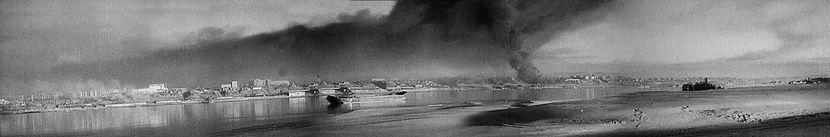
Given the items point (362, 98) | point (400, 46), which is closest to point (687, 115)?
point (400, 46)

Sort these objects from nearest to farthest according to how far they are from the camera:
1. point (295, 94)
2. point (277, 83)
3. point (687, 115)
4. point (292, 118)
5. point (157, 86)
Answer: point (687, 115) → point (157, 86) → point (295, 94) → point (277, 83) → point (292, 118)

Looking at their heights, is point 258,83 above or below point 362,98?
above

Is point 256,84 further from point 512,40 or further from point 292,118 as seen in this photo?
point 512,40

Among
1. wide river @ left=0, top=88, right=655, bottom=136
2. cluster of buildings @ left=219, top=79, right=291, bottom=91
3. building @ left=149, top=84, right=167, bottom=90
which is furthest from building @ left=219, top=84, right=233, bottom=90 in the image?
building @ left=149, top=84, right=167, bottom=90

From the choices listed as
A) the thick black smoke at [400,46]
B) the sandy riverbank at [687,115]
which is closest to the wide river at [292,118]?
the sandy riverbank at [687,115]

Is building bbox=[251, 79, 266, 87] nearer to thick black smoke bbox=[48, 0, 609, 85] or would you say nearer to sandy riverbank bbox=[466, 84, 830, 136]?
thick black smoke bbox=[48, 0, 609, 85]

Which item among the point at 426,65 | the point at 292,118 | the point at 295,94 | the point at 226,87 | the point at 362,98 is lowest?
the point at 292,118
